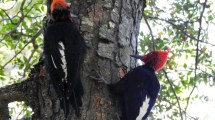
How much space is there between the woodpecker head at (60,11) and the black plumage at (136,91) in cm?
60

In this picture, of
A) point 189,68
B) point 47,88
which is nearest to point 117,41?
point 47,88

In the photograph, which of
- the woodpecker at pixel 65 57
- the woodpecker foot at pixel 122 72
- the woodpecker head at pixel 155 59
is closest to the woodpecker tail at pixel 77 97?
the woodpecker at pixel 65 57

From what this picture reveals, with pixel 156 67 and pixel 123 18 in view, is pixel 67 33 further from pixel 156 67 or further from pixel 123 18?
pixel 156 67

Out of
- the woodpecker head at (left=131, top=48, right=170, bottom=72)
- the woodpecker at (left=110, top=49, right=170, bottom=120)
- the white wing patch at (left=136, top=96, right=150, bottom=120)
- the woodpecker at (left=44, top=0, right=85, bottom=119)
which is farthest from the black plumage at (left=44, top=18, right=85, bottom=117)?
the woodpecker head at (left=131, top=48, right=170, bottom=72)

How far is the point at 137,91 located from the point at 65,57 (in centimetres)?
72

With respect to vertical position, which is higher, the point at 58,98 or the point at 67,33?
the point at 67,33

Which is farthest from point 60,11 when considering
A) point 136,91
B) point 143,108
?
point 143,108

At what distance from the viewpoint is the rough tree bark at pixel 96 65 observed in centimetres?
231

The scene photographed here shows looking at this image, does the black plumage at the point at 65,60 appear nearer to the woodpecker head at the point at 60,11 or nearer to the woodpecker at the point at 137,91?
the woodpecker head at the point at 60,11

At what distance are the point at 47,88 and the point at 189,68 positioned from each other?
8.10 feet

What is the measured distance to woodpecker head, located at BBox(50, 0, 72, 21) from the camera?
2.54m

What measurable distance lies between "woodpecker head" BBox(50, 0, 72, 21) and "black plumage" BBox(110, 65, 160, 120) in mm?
600

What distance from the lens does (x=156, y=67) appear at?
3.11 meters

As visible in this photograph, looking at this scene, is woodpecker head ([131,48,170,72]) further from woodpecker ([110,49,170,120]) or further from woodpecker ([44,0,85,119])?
woodpecker ([44,0,85,119])
